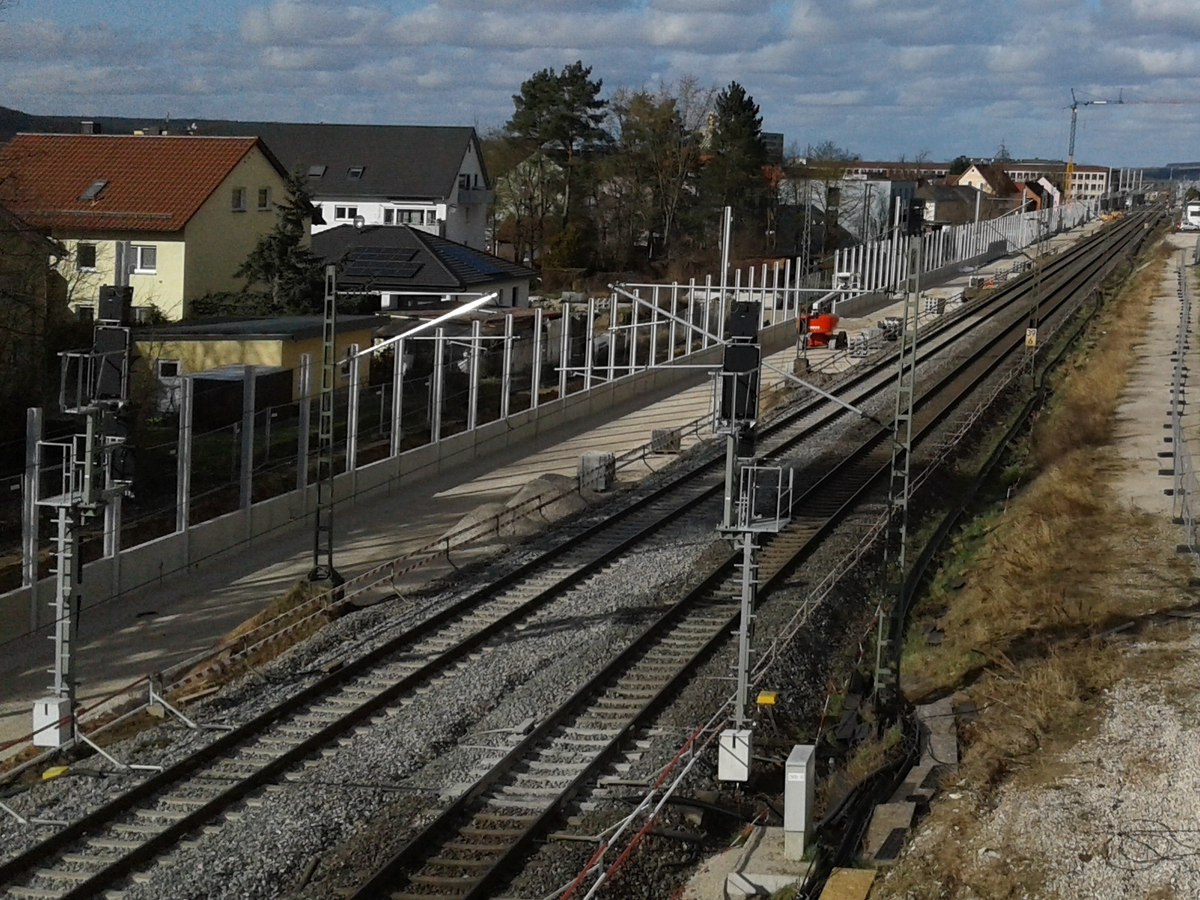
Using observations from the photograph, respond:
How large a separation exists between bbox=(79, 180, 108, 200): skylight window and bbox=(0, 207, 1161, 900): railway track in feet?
80.5

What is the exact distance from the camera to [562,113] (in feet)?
240

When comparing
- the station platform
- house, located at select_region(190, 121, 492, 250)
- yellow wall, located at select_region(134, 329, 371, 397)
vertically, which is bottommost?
the station platform

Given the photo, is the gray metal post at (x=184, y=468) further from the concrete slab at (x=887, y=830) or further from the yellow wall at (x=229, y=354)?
the yellow wall at (x=229, y=354)

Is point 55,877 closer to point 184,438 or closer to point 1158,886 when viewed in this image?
point 1158,886

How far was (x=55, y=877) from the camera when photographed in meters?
9.27

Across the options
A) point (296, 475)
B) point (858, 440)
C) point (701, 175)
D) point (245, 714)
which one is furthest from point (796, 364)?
point (701, 175)

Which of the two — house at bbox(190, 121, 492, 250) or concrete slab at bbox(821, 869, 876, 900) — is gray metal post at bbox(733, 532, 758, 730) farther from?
house at bbox(190, 121, 492, 250)

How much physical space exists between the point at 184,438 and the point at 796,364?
2422 cm

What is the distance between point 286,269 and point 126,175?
5.31 metres

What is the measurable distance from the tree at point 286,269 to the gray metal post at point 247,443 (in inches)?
774

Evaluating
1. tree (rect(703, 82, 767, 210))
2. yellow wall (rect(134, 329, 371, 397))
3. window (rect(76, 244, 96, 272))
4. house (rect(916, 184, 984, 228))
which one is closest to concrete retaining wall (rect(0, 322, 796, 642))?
yellow wall (rect(134, 329, 371, 397))

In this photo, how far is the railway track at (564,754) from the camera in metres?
9.31

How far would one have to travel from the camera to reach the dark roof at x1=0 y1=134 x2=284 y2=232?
3759 centimetres

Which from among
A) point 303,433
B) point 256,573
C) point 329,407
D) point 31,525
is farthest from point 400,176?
point 31,525
